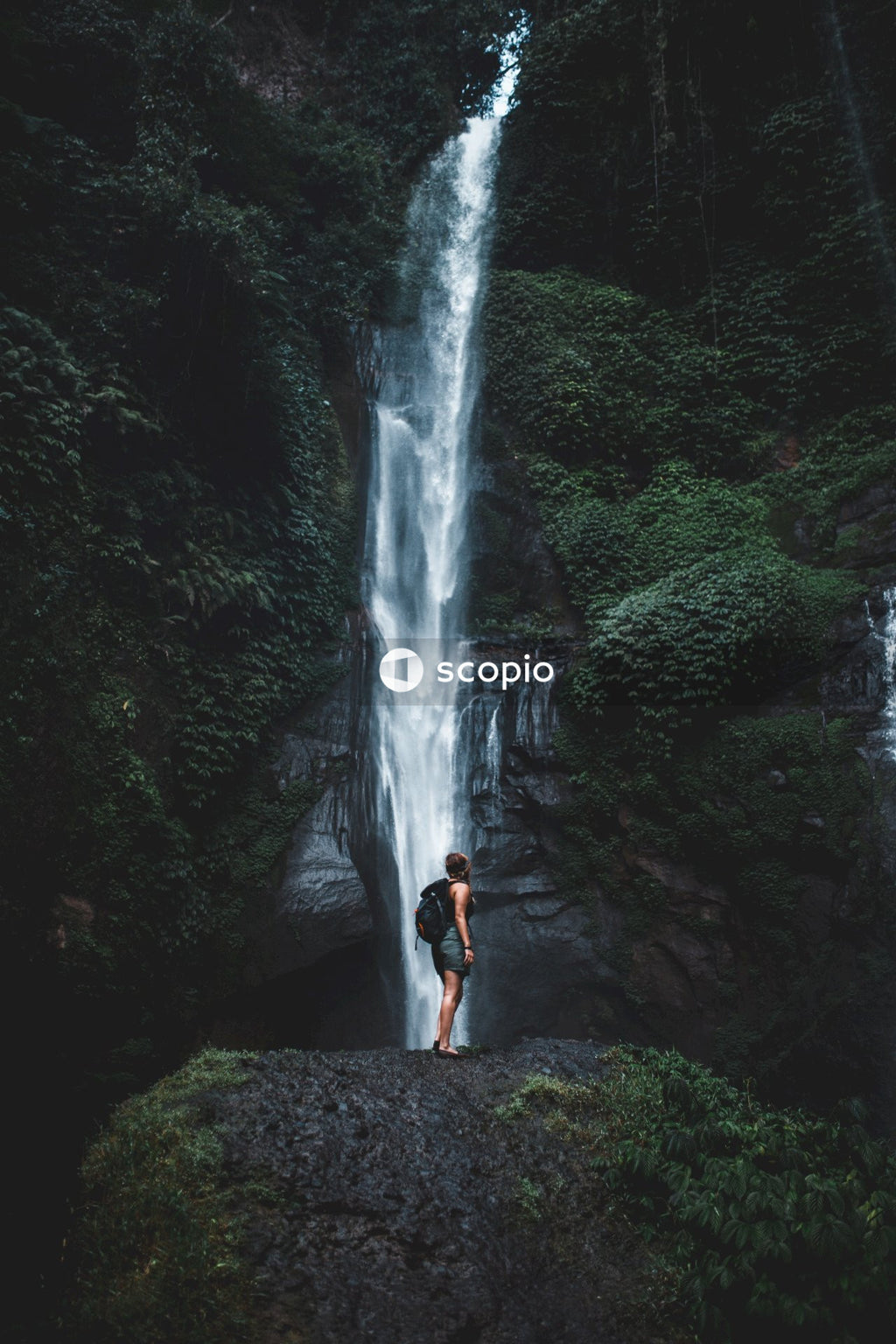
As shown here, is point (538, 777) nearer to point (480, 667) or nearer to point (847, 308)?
point (480, 667)

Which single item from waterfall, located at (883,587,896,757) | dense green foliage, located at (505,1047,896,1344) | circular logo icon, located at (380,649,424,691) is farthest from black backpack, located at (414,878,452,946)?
waterfall, located at (883,587,896,757)

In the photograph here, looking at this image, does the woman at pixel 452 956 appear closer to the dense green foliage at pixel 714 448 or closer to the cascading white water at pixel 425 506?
the cascading white water at pixel 425 506

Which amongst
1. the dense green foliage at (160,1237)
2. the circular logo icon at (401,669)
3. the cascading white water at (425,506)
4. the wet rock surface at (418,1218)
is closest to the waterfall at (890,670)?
the cascading white water at (425,506)

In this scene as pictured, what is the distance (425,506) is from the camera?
1472 centimetres

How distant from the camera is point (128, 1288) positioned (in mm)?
3775

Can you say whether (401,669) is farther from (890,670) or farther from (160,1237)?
(160,1237)

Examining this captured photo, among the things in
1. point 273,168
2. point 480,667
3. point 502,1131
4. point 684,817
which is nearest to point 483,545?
point 480,667

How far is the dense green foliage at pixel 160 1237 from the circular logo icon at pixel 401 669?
306 inches

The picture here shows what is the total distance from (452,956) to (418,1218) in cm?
240

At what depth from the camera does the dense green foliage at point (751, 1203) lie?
3584 millimetres

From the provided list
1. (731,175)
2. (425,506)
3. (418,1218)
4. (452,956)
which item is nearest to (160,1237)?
(418,1218)

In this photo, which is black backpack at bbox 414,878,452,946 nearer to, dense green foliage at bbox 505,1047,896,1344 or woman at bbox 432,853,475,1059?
woman at bbox 432,853,475,1059

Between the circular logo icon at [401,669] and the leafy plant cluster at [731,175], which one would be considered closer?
the circular logo icon at [401,669]

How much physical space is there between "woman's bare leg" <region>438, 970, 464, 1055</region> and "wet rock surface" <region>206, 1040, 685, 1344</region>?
670mm
